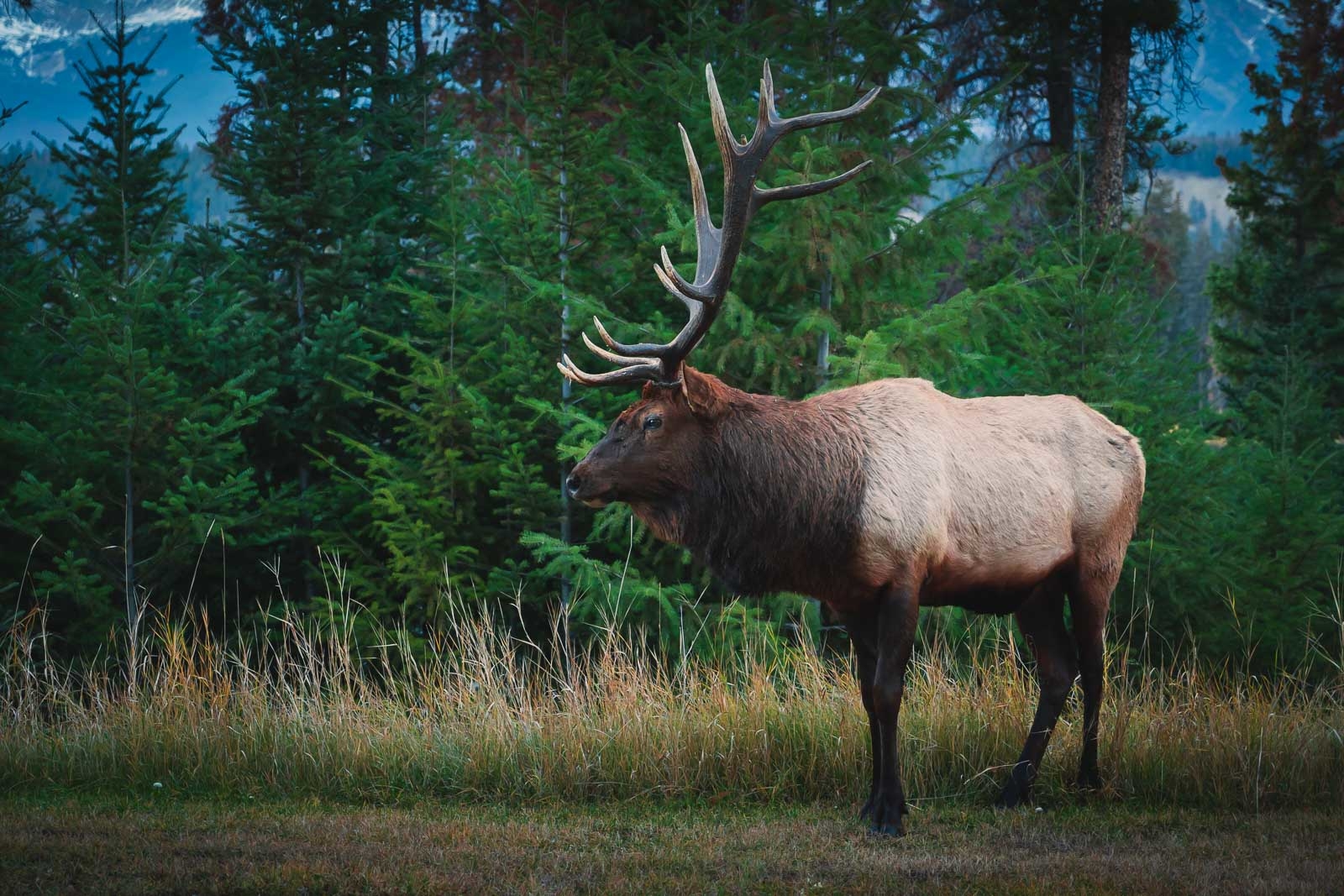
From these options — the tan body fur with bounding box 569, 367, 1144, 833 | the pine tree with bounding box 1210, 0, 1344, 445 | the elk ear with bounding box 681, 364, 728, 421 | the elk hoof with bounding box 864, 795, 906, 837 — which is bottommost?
the elk hoof with bounding box 864, 795, 906, 837

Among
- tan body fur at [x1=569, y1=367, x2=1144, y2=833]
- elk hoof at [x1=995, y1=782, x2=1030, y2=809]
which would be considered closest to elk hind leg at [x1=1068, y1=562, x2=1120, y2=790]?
tan body fur at [x1=569, y1=367, x2=1144, y2=833]

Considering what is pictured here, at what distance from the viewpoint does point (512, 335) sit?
10047mm

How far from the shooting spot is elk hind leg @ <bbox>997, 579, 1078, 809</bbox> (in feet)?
18.5

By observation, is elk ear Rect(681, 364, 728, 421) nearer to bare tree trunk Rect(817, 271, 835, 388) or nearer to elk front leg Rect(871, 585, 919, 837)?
elk front leg Rect(871, 585, 919, 837)

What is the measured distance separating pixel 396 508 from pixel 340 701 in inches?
137

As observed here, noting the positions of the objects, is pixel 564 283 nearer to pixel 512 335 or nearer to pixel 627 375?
pixel 512 335

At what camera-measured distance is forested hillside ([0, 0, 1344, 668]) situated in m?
9.33

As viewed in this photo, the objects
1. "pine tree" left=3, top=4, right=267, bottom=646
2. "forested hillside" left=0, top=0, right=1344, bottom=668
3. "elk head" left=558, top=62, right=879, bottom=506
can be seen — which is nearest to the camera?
"elk head" left=558, top=62, right=879, bottom=506

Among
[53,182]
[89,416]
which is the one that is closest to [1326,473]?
[89,416]

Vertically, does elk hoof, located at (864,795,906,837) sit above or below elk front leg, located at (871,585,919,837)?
below

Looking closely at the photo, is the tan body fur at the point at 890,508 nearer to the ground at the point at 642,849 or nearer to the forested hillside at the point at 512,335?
the ground at the point at 642,849

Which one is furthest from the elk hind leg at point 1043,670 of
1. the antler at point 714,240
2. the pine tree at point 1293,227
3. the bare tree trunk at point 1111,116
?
the pine tree at point 1293,227

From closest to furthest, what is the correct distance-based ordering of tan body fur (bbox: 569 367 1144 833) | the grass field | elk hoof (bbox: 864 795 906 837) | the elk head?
the grass field → elk hoof (bbox: 864 795 906 837) → tan body fur (bbox: 569 367 1144 833) → the elk head

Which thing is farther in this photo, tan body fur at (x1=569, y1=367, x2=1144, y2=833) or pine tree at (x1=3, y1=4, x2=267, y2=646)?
pine tree at (x1=3, y1=4, x2=267, y2=646)
